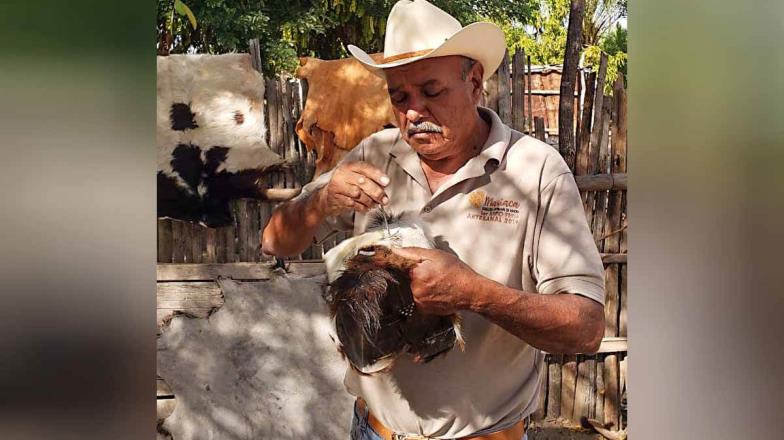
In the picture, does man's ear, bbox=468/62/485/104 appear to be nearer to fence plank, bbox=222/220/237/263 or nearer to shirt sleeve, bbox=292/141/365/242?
shirt sleeve, bbox=292/141/365/242

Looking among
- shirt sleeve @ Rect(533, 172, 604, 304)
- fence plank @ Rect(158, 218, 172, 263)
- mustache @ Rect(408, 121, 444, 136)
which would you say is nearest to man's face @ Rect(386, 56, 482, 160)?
mustache @ Rect(408, 121, 444, 136)

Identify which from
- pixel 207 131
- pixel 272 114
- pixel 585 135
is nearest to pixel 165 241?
pixel 207 131

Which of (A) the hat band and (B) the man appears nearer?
(B) the man

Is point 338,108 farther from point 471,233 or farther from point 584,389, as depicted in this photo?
point 584,389

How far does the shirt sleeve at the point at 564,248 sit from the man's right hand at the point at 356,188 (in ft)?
1.15

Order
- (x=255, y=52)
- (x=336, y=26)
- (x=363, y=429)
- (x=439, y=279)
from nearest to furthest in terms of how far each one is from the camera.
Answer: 1. (x=439, y=279)
2. (x=363, y=429)
3. (x=336, y=26)
4. (x=255, y=52)

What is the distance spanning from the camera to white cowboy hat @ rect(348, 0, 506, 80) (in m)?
1.92

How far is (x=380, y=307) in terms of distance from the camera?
1.81 m

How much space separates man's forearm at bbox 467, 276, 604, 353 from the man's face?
0.34 metres

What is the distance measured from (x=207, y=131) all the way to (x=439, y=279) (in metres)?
1.41

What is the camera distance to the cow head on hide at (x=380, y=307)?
180 cm

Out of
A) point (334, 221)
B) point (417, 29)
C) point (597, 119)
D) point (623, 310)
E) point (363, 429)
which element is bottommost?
point (363, 429)

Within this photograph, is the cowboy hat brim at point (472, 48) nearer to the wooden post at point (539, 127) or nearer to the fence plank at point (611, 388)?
the wooden post at point (539, 127)
